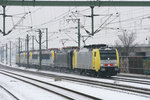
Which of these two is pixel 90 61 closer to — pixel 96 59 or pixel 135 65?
pixel 96 59

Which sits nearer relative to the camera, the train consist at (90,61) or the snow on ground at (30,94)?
the snow on ground at (30,94)

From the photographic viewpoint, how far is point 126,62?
111ft

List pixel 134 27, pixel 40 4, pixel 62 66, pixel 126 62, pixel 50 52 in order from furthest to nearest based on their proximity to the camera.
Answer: pixel 50 52
pixel 62 66
pixel 126 62
pixel 134 27
pixel 40 4

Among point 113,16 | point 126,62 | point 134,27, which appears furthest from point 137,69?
point 113,16

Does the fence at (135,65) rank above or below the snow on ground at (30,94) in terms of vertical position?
above

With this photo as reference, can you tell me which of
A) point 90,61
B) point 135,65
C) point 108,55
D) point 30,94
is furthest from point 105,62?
point 30,94

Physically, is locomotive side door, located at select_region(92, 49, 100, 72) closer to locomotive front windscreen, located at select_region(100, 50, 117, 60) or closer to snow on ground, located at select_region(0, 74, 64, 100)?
locomotive front windscreen, located at select_region(100, 50, 117, 60)

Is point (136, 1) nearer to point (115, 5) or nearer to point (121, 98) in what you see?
point (115, 5)

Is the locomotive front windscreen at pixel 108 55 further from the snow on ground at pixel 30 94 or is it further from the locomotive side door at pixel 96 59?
the snow on ground at pixel 30 94

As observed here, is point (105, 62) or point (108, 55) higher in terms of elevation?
point (108, 55)

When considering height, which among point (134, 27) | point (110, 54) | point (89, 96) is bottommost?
point (89, 96)

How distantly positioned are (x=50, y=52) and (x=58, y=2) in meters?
27.9

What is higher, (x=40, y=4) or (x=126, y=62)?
(x=40, y=4)

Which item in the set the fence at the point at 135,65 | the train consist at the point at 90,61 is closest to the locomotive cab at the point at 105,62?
the train consist at the point at 90,61
